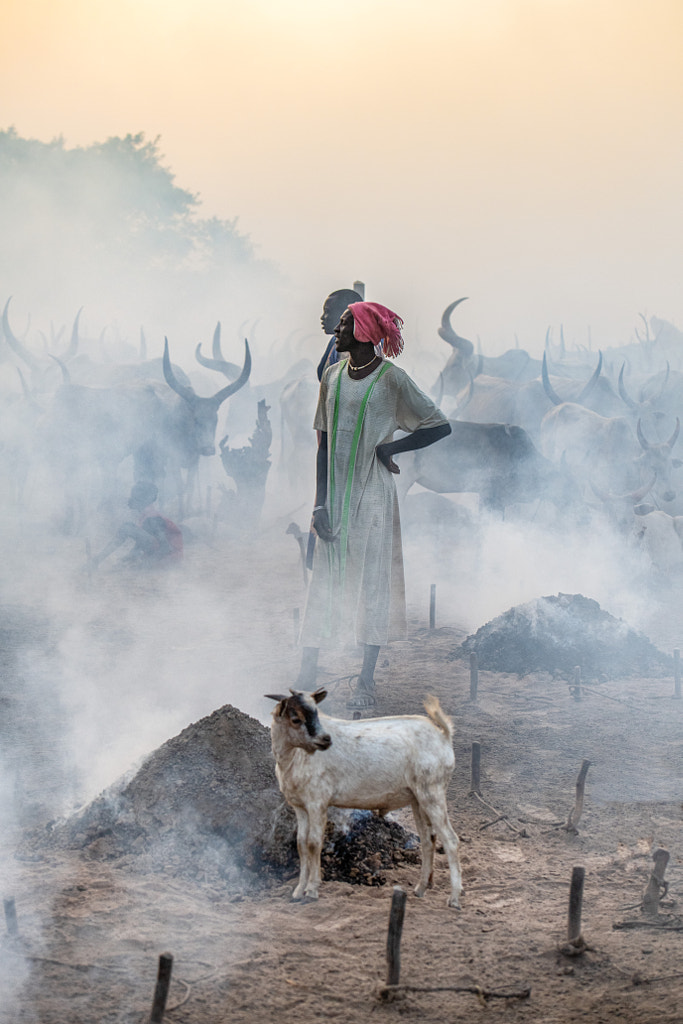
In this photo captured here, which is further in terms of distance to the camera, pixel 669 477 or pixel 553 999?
pixel 669 477

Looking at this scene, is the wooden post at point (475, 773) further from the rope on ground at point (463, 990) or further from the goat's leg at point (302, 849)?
the rope on ground at point (463, 990)

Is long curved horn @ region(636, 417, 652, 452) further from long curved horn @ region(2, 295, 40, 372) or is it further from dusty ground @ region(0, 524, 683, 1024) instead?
long curved horn @ region(2, 295, 40, 372)

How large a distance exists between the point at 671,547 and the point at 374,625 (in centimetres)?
610

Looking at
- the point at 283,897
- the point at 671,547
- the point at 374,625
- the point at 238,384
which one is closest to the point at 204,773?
the point at 283,897

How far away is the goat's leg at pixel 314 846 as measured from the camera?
294 cm

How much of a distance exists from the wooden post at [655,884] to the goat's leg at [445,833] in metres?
0.60

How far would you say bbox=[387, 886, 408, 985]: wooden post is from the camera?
2381mm

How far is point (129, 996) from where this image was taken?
2.41m

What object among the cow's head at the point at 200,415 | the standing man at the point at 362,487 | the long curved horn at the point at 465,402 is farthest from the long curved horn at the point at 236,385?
the standing man at the point at 362,487

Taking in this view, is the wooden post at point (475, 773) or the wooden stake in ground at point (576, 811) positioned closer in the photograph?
the wooden stake in ground at point (576, 811)

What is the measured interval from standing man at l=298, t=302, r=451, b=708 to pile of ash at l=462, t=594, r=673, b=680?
1862mm

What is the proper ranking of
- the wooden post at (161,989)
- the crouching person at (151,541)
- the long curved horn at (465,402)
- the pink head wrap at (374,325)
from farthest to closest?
the long curved horn at (465,402), the crouching person at (151,541), the pink head wrap at (374,325), the wooden post at (161,989)

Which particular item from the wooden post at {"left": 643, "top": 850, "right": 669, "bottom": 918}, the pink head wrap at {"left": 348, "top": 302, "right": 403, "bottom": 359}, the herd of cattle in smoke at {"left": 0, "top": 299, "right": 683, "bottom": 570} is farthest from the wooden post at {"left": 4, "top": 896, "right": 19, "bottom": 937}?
the herd of cattle in smoke at {"left": 0, "top": 299, "right": 683, "bottom": 570}

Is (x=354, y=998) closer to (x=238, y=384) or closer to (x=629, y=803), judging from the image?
(x=629, y=803)
